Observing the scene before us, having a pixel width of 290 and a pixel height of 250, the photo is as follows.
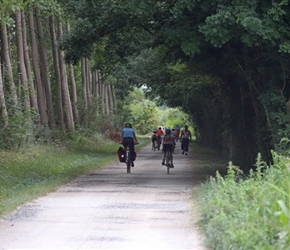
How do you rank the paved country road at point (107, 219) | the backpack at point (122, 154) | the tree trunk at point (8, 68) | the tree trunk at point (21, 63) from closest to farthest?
the paved country road at point (107, 219) < the backpack at point (122, 154) < the tree trunk at point (8, 68) < the tree trunk at point (21, 63)

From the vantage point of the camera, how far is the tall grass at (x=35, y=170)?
17.5m

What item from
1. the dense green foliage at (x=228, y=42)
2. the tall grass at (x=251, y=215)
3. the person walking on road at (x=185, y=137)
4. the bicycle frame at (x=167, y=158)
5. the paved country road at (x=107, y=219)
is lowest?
the paved country road at (x=107, y=219)

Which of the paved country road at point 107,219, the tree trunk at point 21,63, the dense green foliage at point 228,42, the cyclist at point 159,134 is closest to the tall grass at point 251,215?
the paved country road at point 107,219

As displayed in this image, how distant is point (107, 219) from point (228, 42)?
9.62 meters

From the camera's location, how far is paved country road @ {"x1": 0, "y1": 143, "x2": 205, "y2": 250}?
37.0 feet

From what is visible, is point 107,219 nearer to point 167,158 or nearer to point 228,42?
point 228,42

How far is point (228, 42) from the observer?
21844 millimetres

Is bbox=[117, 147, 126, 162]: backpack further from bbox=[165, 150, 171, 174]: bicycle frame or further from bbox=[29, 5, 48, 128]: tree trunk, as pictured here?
bbox=[29, 5, 48, 128]: tree trunk

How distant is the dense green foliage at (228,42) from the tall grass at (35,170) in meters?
3.90

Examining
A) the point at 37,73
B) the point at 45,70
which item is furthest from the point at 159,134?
the point at 37,73

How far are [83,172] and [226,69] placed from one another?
6.21 m

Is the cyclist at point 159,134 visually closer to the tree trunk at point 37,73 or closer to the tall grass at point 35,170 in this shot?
the tall grass at point 35,170

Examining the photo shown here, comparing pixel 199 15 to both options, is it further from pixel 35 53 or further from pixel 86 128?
pixel 86 128

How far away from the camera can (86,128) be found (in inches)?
1957
